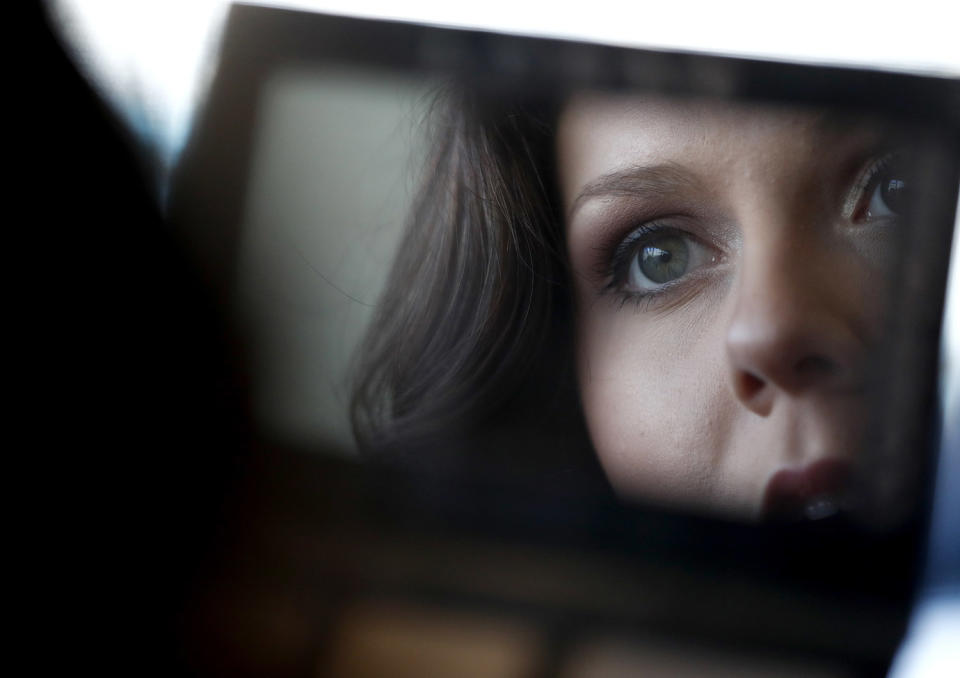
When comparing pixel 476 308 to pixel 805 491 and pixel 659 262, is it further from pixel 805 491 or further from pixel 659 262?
pixel 805 491

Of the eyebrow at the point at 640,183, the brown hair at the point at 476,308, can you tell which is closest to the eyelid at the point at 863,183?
the eyebrow at the point at 640,183

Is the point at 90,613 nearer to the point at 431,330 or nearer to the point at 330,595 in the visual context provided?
the point at 330,595

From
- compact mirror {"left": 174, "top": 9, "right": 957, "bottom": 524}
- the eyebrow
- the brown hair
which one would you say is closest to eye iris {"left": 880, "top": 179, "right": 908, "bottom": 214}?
compact mirror {"left": 174, "top": 9, "right": 957, "bottom": 524}

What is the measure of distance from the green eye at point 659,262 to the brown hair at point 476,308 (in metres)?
0.08

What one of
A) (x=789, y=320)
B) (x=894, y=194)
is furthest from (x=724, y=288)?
(x=894, y=194)

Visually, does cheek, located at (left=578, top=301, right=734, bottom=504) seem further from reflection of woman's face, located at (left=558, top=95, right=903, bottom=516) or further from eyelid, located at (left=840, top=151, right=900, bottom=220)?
eyelid, located at (left=840, top=151, right=900, bottom=220)

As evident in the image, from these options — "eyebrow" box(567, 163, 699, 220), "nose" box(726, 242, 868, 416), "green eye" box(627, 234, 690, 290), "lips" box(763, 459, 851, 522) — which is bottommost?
"lips" box(763, 459, 851, 522)

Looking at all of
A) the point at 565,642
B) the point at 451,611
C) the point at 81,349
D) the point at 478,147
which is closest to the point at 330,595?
the point at 451,611

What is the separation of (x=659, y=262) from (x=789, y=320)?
148mm

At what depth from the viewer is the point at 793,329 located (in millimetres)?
840

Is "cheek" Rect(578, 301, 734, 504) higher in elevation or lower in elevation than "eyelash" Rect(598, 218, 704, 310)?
lower

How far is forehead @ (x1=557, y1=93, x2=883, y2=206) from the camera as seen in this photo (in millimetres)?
874

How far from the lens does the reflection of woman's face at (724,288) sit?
0.85m

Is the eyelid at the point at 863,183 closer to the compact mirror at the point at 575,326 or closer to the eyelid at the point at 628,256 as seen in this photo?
the compact mirror at the point at 575,326
